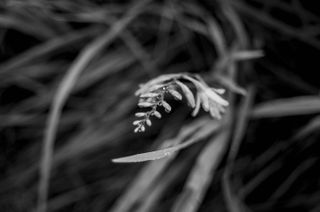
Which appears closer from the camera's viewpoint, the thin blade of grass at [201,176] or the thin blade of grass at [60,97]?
the thin blade of grass at [201,176]

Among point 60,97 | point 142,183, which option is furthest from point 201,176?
point 60,97

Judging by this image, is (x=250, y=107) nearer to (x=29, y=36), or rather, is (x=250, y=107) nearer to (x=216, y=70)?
(x=216, y=70)

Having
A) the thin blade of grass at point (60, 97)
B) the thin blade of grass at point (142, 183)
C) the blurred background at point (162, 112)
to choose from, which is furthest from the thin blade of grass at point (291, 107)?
the thin blade of grass at point (60, 97)

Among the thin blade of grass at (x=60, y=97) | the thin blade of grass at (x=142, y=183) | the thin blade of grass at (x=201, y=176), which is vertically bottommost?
the thin blade of grass at (x=201, y=176)

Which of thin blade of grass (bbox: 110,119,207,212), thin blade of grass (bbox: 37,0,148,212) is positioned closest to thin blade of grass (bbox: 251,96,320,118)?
thin blade of grass (bbox: 110,119,207,212)

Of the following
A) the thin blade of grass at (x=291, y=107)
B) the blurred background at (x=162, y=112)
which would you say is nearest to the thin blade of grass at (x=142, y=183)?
the blurred background at (x=162, y=112)

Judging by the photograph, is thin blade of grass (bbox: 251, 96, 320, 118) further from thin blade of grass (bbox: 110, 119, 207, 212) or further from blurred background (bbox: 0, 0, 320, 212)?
thin blade of grass (bbox: 110, 119, 207, 212)

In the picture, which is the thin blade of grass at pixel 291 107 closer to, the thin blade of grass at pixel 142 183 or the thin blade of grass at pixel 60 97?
the thin blade of grass at pixel 142 183

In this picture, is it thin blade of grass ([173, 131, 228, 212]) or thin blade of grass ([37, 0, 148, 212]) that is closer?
thin blade of grass ([173, 131, 228, 212])

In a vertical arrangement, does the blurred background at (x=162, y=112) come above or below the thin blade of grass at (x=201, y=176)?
above
